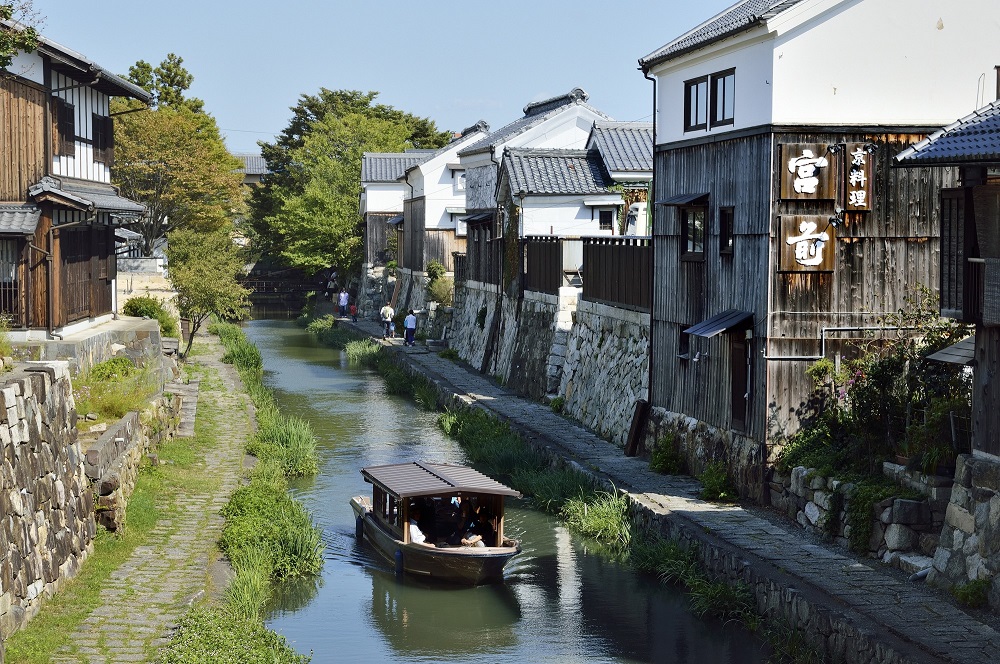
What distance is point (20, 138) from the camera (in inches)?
885

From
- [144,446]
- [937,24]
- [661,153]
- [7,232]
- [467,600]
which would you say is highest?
[937,24]

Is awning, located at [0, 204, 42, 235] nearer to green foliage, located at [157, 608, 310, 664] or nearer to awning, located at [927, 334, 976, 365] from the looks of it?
green foliage, located at [157, 608, 310, 664]

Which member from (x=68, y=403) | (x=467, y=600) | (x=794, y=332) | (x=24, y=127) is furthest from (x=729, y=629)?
(x=24, y=127)

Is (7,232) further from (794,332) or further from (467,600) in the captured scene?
(794,332)

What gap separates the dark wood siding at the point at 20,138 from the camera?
72.2 ft

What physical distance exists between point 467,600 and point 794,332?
614 centimetres

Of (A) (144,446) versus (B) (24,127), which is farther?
(B) (24,127)

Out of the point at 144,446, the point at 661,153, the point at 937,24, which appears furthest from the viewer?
the point at 661,153

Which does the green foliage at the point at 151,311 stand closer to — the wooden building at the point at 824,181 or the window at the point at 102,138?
the window at the point at 102,138

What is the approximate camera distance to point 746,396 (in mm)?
17781

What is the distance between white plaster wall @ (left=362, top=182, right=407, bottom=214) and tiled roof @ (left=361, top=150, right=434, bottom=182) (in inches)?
14.6

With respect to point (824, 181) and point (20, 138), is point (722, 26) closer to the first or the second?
point (824, 181)

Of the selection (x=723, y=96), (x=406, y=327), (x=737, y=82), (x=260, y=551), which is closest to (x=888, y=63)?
(x=737, y=82)

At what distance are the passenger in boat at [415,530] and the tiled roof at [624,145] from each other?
1928 centimetres
